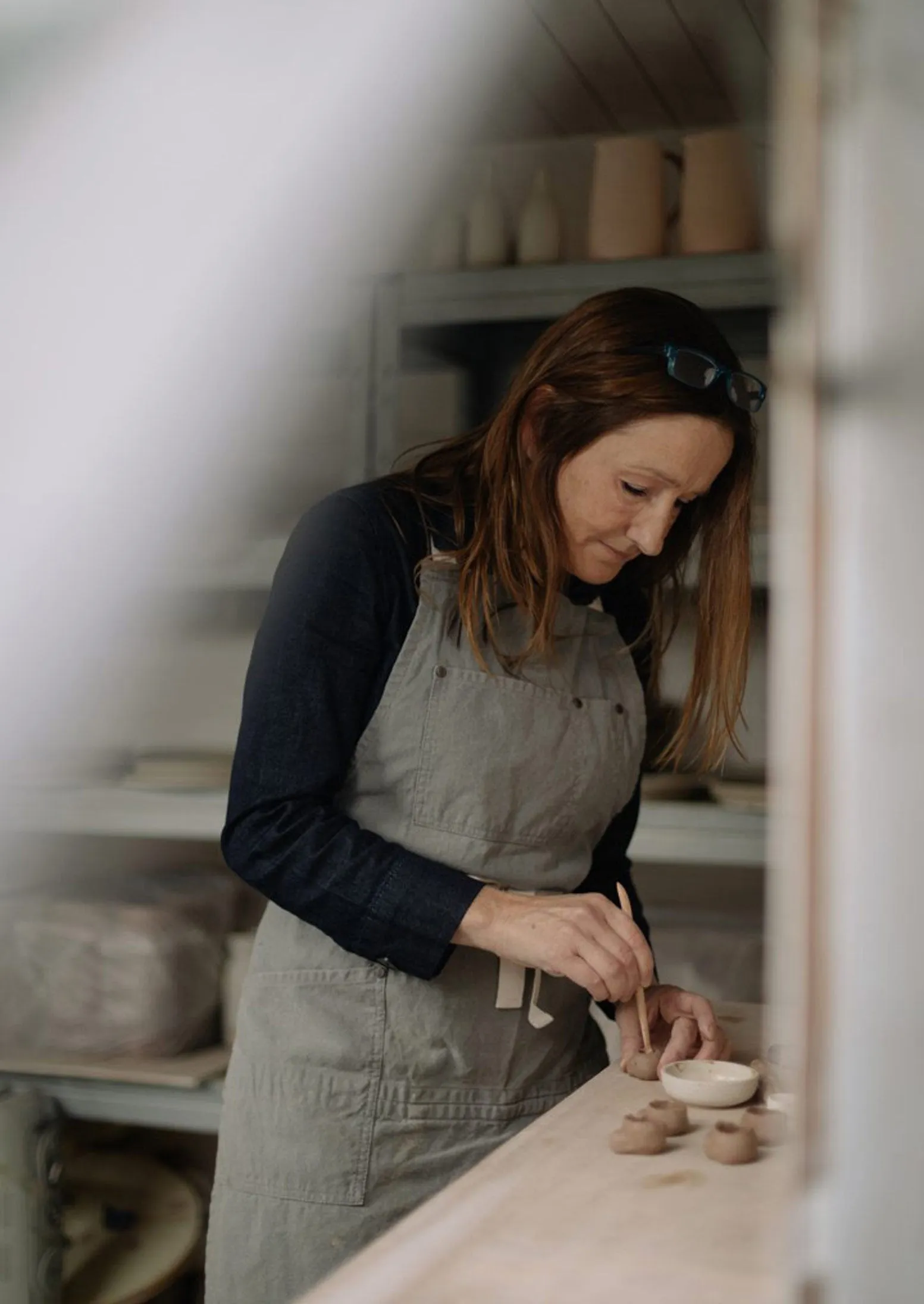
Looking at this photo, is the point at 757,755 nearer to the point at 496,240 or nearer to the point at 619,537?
the point at 496,240

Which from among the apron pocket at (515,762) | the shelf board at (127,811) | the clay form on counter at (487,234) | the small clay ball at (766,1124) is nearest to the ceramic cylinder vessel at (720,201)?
the clay form on counter at (487,234)

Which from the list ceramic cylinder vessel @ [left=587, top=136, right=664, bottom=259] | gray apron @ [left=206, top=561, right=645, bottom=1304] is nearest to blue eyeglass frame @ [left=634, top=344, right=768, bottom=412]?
gray apron @ [left=206, top=561, right=645, bottom=1304]

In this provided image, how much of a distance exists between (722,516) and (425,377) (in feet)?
4.17

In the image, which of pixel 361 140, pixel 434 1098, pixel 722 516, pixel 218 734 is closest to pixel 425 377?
pixel 361 140

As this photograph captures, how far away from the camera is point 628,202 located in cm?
205

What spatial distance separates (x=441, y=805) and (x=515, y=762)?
91 mm

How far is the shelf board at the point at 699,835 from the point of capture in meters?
1.91

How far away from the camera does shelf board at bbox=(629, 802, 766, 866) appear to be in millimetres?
1914

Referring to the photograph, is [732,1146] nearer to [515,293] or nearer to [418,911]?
[418,911]

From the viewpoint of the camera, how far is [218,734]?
262 cm

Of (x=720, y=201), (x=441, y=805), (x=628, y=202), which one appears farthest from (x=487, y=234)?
(x=441, y=805)

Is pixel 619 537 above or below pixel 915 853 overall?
above

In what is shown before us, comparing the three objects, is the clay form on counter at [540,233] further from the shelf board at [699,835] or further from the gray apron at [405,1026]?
the gray apron at [405,1026]

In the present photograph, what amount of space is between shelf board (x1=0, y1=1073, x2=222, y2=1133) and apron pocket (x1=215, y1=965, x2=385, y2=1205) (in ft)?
2.82
